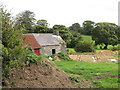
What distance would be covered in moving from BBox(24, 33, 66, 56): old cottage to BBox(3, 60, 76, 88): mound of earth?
14.7 metres

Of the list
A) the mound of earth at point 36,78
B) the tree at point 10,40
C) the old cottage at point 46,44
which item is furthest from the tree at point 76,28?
the tree at point 10,40

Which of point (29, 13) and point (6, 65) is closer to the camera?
point (6, 65)

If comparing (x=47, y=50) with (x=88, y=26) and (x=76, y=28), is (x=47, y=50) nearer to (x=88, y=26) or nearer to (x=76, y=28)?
(x=88, y=26)

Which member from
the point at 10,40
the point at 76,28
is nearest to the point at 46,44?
the point at 10,40

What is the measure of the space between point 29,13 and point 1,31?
66903 mm

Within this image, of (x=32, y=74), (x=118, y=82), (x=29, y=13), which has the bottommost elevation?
(x=118, y=82)

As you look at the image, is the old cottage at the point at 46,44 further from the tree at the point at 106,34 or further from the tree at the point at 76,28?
the tree at the point at 76,28

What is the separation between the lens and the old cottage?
2646 cm

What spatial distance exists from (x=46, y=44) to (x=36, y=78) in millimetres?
18408

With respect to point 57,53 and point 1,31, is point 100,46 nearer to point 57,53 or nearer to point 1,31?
point 57,53

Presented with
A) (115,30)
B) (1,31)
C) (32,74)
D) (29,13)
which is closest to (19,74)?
(32,74)

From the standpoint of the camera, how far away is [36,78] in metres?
9.95

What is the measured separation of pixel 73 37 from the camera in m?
57.1

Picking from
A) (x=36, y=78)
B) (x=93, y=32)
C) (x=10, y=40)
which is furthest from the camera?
(x=93, y=32)
